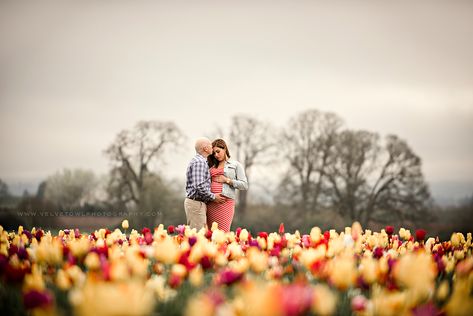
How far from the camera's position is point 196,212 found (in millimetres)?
8195

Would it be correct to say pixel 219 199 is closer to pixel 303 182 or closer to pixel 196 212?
pixel 196 212

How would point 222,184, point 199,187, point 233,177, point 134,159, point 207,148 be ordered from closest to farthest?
point 199,187, point 207,148, point 222,184, point 233,177, point 134,159

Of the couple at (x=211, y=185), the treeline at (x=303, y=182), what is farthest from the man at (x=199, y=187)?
the treeline at (x=303, y=182)

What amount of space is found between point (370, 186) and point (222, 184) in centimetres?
2624

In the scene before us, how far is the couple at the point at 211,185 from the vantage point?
312 inches

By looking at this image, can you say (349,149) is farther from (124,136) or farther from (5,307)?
(5,307)

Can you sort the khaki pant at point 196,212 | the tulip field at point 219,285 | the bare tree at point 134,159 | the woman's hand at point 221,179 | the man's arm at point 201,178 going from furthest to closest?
the bare tree at point 134,159 < the woman's hand at point 221,179 < the khaki pant at point 196,212 < the man's arm at point 201,178 < the tulip field at point 219,285

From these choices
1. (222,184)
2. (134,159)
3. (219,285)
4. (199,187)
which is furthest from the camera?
(134,159)

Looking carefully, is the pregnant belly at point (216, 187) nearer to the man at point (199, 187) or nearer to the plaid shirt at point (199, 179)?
the man at point (199, 187)

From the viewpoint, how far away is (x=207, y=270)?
13.9ft

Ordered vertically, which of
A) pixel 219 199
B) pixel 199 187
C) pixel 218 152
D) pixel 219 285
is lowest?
pixel 219 285

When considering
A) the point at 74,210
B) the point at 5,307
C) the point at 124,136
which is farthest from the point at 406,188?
the point at 5,307

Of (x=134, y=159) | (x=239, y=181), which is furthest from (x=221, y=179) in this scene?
(x=134, y=159)

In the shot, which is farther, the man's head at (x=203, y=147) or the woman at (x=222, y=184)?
the woman at (x=222, y=184)
